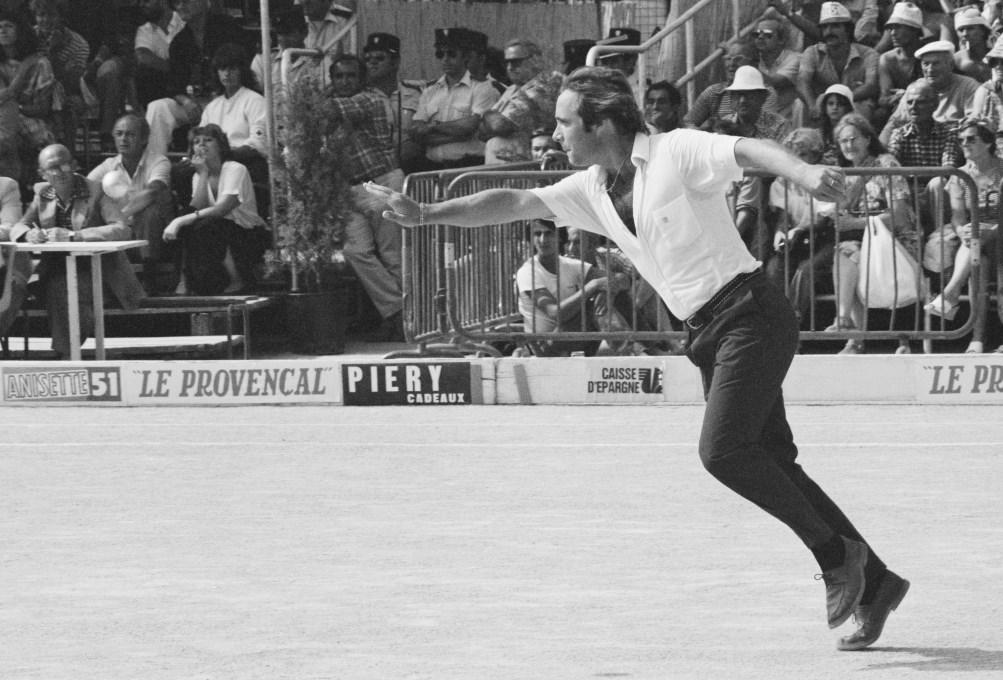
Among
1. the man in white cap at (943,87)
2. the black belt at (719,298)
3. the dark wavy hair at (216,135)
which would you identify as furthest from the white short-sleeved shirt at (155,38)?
the black belt at (719,298)

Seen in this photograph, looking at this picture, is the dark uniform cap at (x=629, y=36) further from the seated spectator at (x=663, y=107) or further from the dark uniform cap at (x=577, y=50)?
the seated spectator at (x=663, y=107)

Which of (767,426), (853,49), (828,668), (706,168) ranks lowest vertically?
(828,668)

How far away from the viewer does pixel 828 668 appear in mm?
5453

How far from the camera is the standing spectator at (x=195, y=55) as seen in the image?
16.0 metres

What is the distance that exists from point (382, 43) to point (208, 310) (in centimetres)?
295

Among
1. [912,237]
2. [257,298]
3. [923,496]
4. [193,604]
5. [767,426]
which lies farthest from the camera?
[257,298]

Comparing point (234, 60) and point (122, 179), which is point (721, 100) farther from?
point (122, 179)

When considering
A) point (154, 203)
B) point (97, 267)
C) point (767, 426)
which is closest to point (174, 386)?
point (97, 267)

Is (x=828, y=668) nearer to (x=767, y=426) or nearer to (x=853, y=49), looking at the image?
(x=767, y=426)

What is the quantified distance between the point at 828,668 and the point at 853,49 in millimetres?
9655

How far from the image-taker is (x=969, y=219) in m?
11.6

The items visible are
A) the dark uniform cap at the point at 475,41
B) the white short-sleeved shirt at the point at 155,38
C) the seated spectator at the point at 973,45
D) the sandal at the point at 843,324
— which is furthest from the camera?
the white short-sleeved shirt at the point at 155,38

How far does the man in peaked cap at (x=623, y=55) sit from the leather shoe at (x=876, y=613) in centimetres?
860

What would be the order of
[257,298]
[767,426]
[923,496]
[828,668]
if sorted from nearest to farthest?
[828,668] → [767,426] → [923,496] → [257,298]
